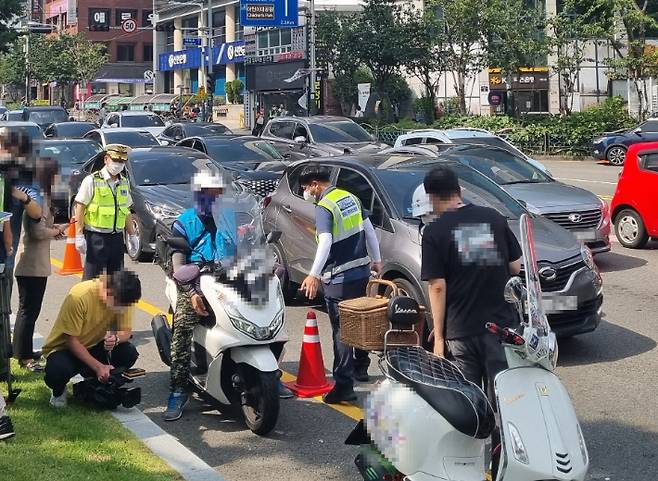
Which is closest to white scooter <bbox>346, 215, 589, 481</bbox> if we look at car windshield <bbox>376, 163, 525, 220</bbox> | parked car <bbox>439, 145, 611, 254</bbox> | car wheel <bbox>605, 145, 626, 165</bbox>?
car windshield <bbox>376, 163, 525, 220</bbox>

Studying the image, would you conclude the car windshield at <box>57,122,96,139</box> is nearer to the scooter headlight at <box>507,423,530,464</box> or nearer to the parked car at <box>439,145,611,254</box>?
the parked car at <box>439,145,611,254</box>

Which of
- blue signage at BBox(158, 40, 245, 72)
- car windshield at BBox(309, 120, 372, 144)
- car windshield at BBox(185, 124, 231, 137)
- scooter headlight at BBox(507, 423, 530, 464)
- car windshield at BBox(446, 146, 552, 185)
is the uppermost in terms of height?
blue signage at BBox(158, 40, 245, 72)

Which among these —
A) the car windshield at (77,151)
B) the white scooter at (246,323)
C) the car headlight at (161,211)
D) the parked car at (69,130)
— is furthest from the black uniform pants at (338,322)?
the parked car at (69,130)

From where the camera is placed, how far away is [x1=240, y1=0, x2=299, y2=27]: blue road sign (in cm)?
4250

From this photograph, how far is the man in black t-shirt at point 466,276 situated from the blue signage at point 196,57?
204 feet

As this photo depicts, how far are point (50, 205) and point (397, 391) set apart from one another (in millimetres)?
4289

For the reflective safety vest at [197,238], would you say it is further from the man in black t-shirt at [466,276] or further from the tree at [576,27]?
the tree at [576,27]

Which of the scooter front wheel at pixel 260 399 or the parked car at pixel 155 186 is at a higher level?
the parked car at pixel 155 186

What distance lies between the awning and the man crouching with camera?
84.8 metres

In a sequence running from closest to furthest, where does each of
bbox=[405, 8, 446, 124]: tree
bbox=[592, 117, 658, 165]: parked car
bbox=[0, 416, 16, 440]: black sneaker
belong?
bbox=[0, 416, 16, 440]: black sneaker < bbox=[592, 117, 658, 165]: parked car < bbox=[405, 8, 446, 124]: tree

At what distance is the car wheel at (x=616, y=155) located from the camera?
3138cm

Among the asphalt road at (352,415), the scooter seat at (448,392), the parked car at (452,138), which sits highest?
the parked car at (452,138)

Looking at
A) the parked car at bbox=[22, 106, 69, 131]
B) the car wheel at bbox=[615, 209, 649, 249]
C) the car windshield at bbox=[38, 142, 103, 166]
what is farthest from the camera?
the parked car at bbox=[22, 106, 69, 131]

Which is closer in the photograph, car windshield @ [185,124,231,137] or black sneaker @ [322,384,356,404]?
black sneaker @ [322,384,356,404]
